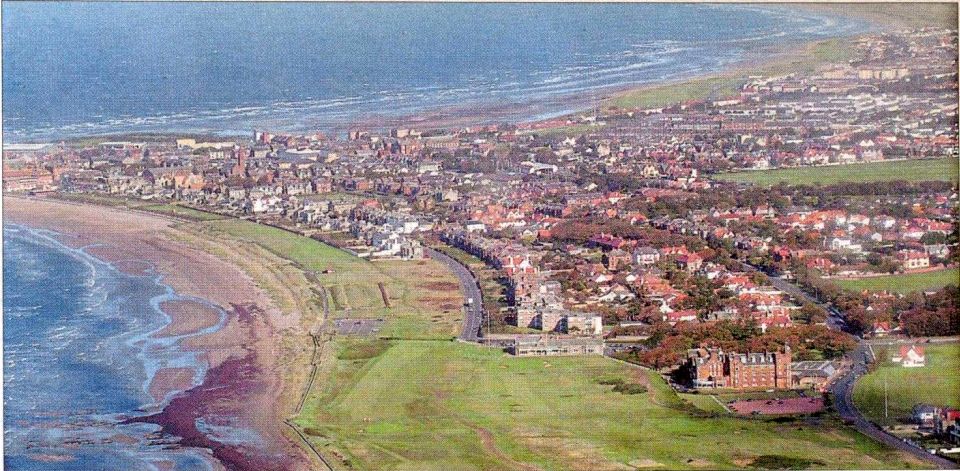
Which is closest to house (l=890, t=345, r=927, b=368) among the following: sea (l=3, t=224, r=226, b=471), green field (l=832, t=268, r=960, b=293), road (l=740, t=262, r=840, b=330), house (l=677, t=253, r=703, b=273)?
road (l=740, t=262, r=840, b=330)

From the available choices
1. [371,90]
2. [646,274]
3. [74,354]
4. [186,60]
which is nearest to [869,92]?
[646,274]

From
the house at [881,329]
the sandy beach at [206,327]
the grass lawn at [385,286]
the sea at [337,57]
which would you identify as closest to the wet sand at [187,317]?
the sandy beach at [206,327]

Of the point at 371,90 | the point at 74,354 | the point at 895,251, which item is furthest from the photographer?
the point at 371,90

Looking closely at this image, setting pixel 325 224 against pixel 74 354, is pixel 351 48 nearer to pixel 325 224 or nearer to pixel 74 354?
pixel 325 224

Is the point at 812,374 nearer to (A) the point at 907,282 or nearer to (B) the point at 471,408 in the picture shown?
(A) the point at 907,282

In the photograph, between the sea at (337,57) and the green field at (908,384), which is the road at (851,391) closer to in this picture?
the green field at (908,384)

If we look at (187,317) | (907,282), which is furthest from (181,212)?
(907,282)
